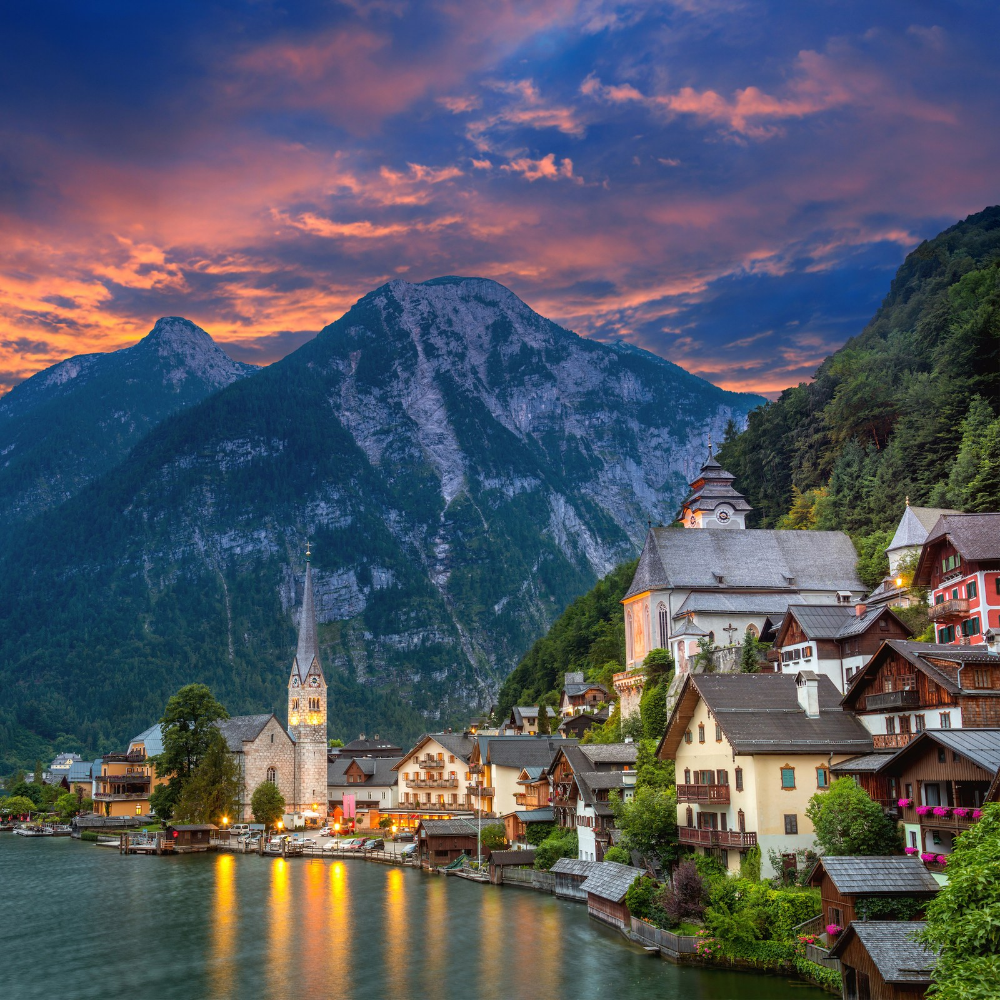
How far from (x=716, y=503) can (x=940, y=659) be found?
64.6 m

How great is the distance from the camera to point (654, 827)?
185 ft

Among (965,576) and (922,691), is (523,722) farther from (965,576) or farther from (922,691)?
(922,691)

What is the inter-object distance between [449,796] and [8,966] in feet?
195

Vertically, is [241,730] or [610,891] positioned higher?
[241,730]

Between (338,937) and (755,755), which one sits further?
(338,937)

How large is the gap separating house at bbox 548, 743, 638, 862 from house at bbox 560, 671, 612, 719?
26.5m

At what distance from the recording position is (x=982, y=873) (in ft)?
85.9

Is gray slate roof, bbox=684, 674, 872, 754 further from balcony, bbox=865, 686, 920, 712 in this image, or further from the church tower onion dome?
the church tower onion dome

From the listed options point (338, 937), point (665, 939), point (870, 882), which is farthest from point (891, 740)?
point (338, 937)

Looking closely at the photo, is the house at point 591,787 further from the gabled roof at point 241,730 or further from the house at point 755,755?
the gabled roof at point 241,730

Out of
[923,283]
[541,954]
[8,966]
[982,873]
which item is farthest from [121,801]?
[982,873]

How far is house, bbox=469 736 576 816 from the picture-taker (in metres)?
93.5

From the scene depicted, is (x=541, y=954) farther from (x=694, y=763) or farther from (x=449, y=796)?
(x=449, y=796)

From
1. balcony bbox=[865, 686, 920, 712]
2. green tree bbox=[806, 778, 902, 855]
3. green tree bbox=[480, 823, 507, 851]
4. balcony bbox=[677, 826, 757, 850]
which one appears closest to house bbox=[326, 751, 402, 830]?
green tree bbox=[480, 823, 507, 851]
